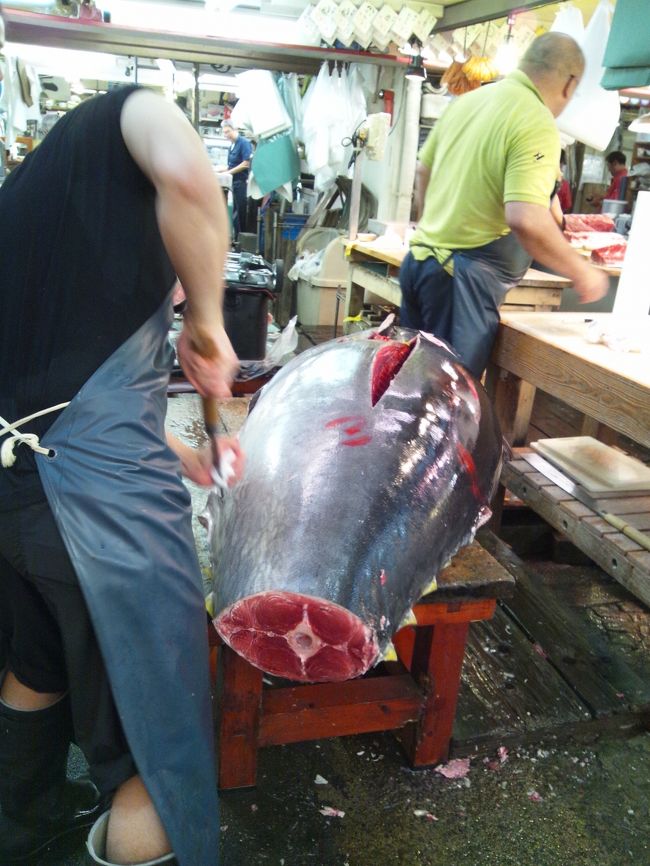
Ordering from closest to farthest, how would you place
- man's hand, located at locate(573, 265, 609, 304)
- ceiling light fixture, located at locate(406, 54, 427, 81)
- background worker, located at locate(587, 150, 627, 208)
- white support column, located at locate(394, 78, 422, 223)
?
man's hand, located at locate(573, 265, 609, 304) → ceiling light fixture, located at locate(406, 54, 427, 81) → white support column, located at locate(394, 78, 422, 223) → background worker, located at locate(587, 150, 627, 208)

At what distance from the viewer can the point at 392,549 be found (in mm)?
1775

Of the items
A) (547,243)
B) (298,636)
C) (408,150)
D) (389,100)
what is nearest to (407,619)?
(298,636)

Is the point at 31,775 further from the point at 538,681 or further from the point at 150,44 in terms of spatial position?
the point at 150,44

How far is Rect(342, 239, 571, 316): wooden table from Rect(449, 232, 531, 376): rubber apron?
419mm

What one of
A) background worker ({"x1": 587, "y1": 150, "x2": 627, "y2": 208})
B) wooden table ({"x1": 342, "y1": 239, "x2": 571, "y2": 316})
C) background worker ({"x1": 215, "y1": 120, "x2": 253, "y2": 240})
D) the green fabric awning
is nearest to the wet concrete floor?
wooden table ({"x1": 342, "y1": 239, "x2": 571, "y2": 316})

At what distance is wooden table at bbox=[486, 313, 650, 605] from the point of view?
258 cm

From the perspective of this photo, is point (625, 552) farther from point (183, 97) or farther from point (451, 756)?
point (183, 97)

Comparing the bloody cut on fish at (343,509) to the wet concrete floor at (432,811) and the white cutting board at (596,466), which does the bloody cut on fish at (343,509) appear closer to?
the wet concrete floor at (432,811)

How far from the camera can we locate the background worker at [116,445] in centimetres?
137

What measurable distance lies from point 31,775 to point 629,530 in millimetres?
2058

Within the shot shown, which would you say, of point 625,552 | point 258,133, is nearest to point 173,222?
point 625,552

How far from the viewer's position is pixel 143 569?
144 centimetres

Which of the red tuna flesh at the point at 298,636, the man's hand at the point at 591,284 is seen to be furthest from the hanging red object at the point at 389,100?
the red tuna flesh at the point at 298,636

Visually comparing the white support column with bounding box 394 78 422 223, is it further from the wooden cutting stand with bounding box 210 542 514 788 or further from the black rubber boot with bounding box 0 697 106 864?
the black rubber boot with bounding box 0 697 106 864
